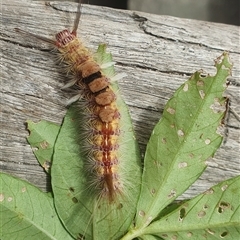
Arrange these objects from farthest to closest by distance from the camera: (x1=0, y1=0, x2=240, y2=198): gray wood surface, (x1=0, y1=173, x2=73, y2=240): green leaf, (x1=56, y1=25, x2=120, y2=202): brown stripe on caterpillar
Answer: (x1=0, y1=0, x2=240, y2=198): gray wood surface
(x1=56, y1=25, x2=120, y2=202): brown stripe on caterpillar
(x1=0, y1=173, x2=73, y2=240): green leaf

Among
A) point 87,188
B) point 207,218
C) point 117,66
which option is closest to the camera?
point 207,218

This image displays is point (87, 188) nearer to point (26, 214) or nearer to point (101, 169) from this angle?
point (101, 169)

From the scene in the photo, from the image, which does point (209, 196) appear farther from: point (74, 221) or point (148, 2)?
point (148, 2)

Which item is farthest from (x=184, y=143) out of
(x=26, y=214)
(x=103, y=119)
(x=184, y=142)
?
(x=26, y=214)

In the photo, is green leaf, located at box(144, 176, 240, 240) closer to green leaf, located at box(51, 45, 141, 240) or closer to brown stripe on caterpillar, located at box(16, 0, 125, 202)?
green leaf, located at box(51, 45, 141, 240)

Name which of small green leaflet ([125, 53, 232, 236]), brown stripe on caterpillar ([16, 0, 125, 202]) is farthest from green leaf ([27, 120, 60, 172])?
small green leaflet ([125, 53, 232, 236])

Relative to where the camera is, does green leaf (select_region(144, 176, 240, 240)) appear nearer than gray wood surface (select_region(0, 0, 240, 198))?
Yes

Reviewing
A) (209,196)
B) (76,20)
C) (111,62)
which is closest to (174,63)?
(111,62)

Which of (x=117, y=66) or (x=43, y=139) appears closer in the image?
(x=43, y=139)

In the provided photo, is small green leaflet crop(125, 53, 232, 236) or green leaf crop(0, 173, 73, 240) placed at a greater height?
small green leaflet crop(125, 53, 232, 236)
